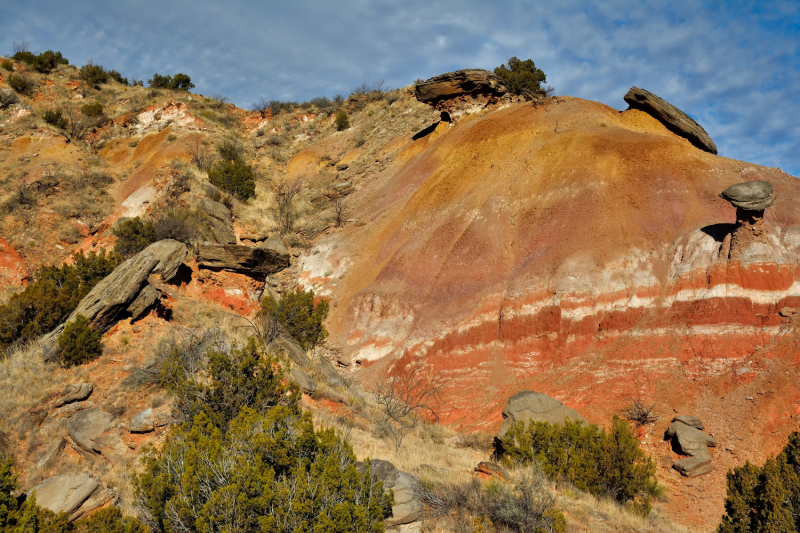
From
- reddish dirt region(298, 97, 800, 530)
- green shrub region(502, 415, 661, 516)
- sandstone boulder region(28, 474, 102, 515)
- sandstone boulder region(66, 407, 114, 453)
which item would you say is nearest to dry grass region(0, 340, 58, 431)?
sandstone boulder region(66, 407, 114, 453)

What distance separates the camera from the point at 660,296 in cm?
1508

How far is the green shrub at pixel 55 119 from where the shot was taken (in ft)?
109

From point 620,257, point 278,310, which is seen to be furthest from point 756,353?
point 278,310

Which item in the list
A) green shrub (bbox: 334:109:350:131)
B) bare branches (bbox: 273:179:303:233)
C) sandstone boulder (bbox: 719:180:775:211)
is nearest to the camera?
sandstone boulder (bbox: 719:180:775:211)

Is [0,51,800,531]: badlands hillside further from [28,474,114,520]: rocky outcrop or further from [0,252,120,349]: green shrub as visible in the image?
[0,252,120,349]: green shrub

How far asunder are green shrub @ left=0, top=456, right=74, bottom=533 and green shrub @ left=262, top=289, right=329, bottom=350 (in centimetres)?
1086

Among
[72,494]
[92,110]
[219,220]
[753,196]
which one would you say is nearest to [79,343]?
[72,494]

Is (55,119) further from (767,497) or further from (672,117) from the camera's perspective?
(767,497)

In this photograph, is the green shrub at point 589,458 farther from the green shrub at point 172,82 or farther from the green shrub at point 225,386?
the green shrub at point 172,82

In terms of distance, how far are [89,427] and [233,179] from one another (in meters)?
22.3

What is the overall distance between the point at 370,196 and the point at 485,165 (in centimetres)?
785

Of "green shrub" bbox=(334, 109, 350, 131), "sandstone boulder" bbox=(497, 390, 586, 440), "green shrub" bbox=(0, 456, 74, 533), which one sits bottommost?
"green shrub" bbox=(0, 456, 74, 533)

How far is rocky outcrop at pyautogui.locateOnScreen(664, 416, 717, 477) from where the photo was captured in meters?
11.5

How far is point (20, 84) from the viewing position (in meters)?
36.2
